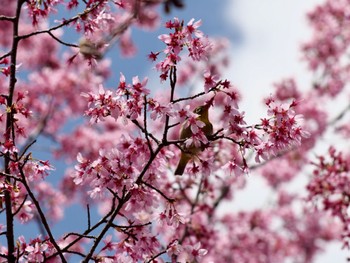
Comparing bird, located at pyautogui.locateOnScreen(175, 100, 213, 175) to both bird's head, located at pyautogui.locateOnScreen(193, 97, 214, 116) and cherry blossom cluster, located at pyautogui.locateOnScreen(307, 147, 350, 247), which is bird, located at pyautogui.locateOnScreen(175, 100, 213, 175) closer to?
bird's head, located at pyautogui.locateOnScreen(193, 97, 214, 116)

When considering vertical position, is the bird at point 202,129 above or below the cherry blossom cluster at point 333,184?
below

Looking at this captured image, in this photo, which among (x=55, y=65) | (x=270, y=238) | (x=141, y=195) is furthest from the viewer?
(x=270, y=238)

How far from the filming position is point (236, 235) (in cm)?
1686

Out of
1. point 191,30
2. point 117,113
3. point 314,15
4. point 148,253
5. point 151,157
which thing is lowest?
point 148,253

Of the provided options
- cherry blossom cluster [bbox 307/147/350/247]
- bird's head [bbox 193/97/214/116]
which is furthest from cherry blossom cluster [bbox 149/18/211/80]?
cherry blossom cluster [bbox 307/147/350/247]

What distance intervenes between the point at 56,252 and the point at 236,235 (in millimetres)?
12640

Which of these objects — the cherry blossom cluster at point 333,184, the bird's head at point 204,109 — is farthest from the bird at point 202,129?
the cherry blossom cluster at point 333,184

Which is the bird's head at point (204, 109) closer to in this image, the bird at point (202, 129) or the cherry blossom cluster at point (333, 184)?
the bird at point (202, 129)

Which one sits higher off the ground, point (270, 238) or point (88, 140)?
point (88, 140)

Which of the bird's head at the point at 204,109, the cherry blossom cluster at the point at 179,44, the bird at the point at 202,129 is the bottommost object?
the bird at the point at 202,129

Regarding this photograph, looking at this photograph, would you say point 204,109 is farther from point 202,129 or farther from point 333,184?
point 333,184

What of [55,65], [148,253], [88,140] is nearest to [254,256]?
[88,140]

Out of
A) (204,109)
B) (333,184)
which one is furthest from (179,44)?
(333,184)

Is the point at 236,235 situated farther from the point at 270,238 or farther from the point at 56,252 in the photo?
the point at 56,252
